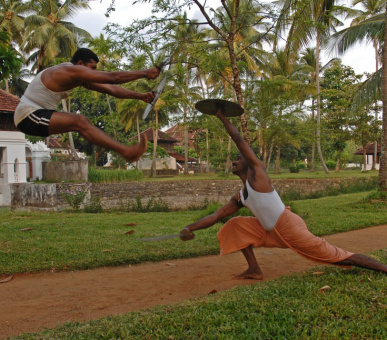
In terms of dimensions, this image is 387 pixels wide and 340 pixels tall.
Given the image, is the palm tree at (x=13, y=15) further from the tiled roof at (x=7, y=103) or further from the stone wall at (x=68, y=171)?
the tiled roof at (x=7, y=103)

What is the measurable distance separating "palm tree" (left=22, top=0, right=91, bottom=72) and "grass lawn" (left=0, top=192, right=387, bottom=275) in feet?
64.1

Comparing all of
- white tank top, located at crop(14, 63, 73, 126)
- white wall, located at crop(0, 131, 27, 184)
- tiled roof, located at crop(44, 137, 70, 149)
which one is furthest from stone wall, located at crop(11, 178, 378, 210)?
tiled roof, located at crop(44, 137, 70, 149)

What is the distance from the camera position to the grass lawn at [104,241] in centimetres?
621

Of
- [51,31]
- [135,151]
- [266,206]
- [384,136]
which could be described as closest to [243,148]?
[266,206]

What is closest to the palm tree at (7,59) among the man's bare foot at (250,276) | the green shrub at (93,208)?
the man's bare foot at (250,276)

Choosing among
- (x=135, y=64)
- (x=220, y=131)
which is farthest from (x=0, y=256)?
(x=220, y=131)

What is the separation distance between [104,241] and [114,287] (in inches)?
100

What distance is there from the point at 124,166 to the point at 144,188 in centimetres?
1939

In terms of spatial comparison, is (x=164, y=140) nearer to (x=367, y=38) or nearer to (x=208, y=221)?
(x=367, y=38)

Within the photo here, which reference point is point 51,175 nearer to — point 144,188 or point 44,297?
point 144,188

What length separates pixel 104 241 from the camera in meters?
7.55

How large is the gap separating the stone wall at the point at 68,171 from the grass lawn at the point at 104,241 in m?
9.15

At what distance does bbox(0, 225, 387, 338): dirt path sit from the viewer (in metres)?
4.20

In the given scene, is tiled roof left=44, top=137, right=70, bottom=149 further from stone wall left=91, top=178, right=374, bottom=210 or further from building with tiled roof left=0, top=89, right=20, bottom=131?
building with tiled roof left=0, top=89, right=20, bottom=131
